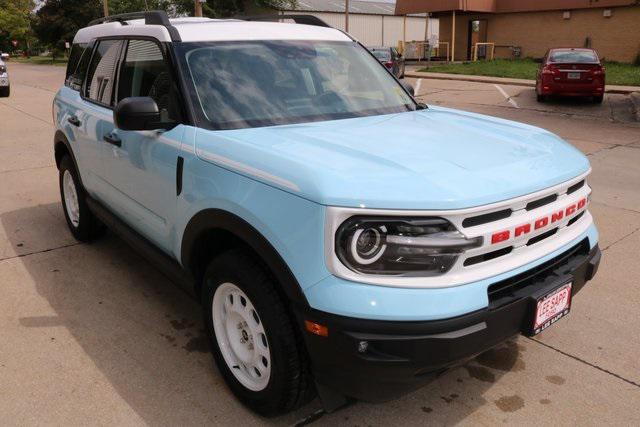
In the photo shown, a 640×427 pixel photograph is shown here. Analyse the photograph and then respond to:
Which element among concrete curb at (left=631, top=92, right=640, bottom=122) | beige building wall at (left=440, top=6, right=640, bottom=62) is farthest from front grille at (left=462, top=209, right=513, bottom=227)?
beige building wall at (left=440, top=6, right=640, bottom=62)

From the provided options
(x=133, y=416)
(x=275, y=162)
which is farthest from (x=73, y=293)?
(x=275, y=162)

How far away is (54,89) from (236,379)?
21.7m

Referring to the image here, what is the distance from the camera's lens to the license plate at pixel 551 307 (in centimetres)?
244

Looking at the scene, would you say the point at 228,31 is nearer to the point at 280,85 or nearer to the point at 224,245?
the point at 280,85

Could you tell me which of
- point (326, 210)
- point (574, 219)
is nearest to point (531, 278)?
point (574, 219)

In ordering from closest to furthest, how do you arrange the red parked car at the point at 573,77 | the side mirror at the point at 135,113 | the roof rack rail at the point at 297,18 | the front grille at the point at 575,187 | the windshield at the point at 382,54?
the front grille at the point at 575,187 < the side mirror at the point at 135,113 < the roof rack rail at the point at 297,18 < the red parked car at the point at 573,77 < the windshield at the point at 382,54

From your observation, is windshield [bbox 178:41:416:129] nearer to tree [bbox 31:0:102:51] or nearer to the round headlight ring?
the round headlight ring

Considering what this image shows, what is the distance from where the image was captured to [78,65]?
15.8 ft

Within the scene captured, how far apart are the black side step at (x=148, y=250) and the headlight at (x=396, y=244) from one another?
126 cm

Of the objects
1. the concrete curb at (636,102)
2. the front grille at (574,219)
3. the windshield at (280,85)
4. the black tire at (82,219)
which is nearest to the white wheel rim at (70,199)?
the black tire at (82,219)

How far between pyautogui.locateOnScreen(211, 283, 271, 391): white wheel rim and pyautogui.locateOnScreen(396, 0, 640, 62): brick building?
28.6 metres

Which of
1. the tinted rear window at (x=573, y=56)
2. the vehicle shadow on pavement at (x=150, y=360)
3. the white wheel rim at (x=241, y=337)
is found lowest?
the vehicle shadow on pavement at (x=150, y=360)

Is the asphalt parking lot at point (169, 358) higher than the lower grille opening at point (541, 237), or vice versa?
the lower grille opening at point (541, 237)

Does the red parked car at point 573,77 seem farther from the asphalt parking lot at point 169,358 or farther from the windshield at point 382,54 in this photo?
the asphalt parking lot at point 169,358
